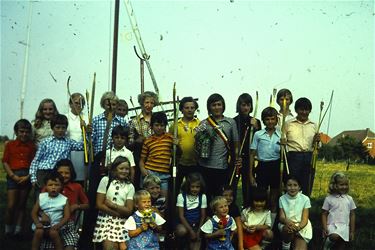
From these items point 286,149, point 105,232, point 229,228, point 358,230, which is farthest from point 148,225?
point 358,230

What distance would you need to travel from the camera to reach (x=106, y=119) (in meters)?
7.70

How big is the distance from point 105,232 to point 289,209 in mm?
2605

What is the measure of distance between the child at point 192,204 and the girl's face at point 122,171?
0.83m

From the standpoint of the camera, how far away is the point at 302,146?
788 centimetres

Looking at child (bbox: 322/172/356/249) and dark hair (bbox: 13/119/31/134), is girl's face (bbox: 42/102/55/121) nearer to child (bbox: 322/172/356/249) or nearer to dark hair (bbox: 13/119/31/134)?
dark hair (bbox: 13/119/31/134)

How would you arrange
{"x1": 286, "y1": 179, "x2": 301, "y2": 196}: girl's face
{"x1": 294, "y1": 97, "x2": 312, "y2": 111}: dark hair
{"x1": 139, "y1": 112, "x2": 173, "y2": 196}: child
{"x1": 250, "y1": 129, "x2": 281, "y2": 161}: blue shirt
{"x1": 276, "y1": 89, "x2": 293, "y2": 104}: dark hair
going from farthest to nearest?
1. {"x1": 276, "y1": 89, "x2": 293, "y2": 104}: dark hair
2. {"x1": 294, "y1": 97, "x2": 312, "y2": 111}: dark hair
3. {"x1": 250, "y1": 129, "x2": 281, "y2": 161}: blue shirt
4. {"x1": 139, "y1": 112, "x2": 173, "y2": 196}: child
5. {"x1": 286, "y1": 179, "x2": 301, "y2": 196}: girl's face

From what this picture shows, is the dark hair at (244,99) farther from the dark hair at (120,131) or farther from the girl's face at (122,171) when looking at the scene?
the girl's face at (122,171)

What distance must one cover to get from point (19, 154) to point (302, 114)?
448cm

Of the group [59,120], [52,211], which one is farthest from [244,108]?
[52,211]

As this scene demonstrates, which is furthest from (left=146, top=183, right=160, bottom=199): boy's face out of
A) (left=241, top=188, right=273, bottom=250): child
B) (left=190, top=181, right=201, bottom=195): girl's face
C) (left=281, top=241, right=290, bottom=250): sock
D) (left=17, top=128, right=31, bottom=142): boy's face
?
(left=17, top=128, right=31, bottom=142): boy's face

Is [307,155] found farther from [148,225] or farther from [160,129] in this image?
[148,225]

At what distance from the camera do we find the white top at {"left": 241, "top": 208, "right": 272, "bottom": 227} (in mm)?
7117

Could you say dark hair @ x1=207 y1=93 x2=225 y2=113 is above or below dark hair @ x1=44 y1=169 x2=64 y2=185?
above

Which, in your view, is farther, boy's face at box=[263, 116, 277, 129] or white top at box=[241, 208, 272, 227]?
boy's face at box=[263, 116, 277, 129]
